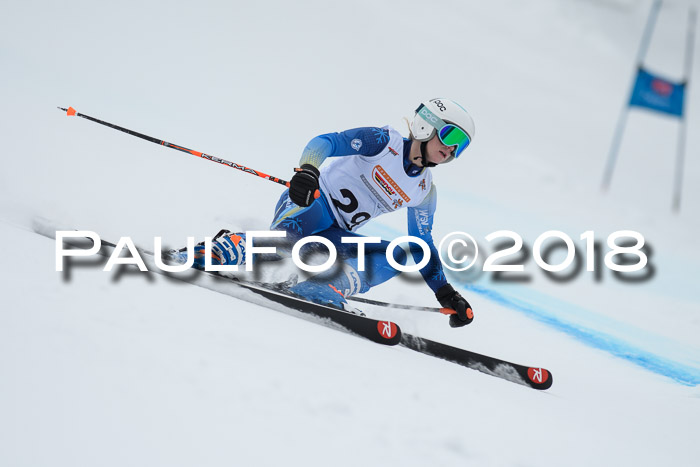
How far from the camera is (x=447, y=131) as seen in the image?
3.39 m

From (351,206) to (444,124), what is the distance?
2.69 ft

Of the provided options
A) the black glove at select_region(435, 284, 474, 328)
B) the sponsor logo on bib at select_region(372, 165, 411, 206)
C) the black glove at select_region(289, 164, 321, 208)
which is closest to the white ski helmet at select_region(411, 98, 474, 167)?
the sponsor logo on bib at select_region(372, 165, 411, 206)

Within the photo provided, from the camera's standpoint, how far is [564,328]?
5.55 m

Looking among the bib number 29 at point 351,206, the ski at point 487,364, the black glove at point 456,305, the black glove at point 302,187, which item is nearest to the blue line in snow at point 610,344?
the black glove at point 456,305

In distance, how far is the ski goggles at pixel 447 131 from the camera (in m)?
3.39

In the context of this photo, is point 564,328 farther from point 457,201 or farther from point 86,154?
point 457,201

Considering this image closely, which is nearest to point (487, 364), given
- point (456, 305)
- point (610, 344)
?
point (456, 305)

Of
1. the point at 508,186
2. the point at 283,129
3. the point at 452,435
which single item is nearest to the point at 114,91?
the point at 283,129

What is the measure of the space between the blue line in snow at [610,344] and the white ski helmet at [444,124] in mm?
2710

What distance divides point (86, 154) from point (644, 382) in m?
6.27

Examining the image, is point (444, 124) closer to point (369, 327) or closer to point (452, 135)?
point (452, 135)

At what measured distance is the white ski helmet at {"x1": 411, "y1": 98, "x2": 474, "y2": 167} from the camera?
339 centimetres

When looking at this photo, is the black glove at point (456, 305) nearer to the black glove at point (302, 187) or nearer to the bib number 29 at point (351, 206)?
the bib number 29 at point (351, 206)

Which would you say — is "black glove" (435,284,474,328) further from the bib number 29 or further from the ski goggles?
the ski goggles
